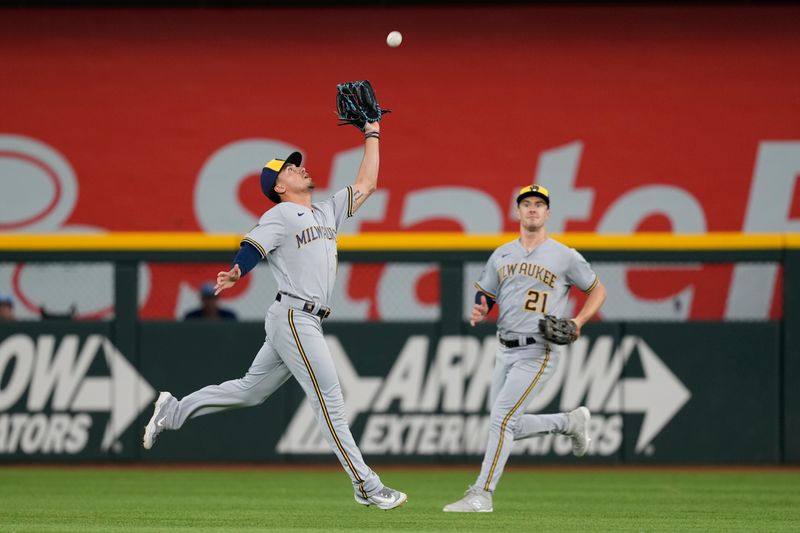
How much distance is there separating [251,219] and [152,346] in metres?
3.07

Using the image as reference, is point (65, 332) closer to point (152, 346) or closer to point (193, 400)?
point (152, 346)

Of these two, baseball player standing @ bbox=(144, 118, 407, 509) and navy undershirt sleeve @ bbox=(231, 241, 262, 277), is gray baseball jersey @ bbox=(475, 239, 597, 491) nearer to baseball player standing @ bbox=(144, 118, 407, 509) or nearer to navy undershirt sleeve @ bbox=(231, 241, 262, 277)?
baseball player standing @ bbox=(144, 118, 407, 509)

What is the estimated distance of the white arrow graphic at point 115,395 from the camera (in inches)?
428

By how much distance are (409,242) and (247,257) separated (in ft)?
13.7

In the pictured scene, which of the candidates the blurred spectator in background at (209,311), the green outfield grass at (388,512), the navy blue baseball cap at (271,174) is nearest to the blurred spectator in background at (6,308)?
the green outfield grass at (388,512)

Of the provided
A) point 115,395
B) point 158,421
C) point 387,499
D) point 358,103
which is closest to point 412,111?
point 115,395

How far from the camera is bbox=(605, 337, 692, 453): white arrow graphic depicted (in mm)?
10945

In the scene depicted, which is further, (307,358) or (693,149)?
(693,149)

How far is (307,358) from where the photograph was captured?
707 cm

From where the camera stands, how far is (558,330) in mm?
7840

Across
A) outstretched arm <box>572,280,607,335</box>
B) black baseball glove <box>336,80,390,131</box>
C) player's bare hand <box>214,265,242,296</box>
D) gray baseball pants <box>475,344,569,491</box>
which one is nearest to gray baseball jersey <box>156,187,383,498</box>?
player's bare hand <box>214,265,242,296</box>

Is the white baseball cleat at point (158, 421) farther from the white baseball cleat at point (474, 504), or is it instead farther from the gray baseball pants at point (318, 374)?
the white baseball cleat at point (474, 504)

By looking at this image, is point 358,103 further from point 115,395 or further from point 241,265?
point 115,395

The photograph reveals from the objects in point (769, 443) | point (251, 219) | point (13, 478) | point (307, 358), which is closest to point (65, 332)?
point (13, 478)
